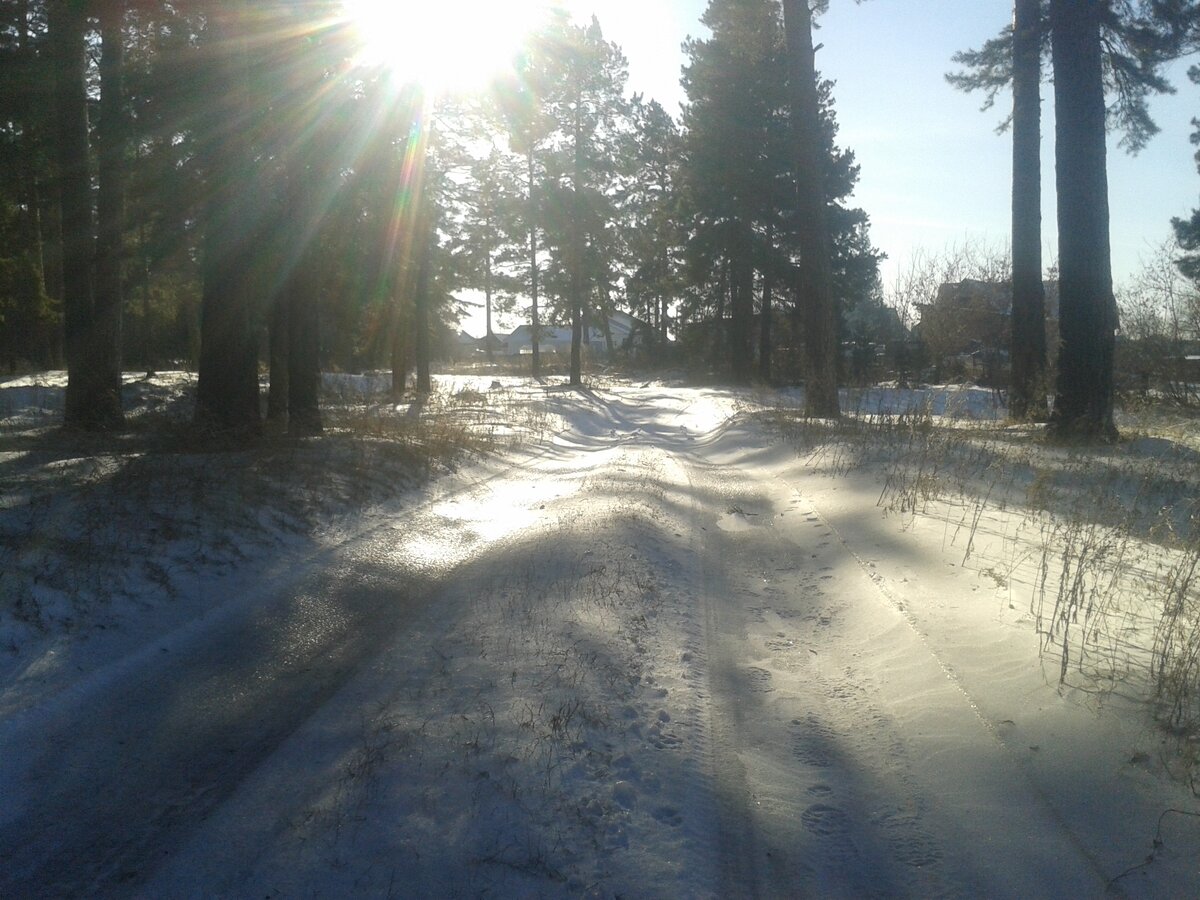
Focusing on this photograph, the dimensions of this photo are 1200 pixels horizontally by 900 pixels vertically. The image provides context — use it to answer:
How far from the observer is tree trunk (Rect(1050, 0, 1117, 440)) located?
14820 millimetres

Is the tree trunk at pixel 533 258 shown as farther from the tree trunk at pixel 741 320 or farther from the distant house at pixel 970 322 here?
the distant house at pixel 970 322

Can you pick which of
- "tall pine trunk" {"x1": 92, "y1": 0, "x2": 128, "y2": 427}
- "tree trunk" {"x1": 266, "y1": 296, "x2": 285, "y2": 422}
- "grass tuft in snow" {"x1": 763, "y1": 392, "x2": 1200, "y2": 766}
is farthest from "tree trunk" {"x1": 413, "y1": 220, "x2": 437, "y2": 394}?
"grass tuft in snow" {"x1": 763, "y1": 392, "x2": 1200, "y2": 766}

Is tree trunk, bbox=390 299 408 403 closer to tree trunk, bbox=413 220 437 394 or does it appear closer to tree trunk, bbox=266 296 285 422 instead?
tree trunk, bbox=413 220 437 394

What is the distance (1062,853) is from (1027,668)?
1.63m

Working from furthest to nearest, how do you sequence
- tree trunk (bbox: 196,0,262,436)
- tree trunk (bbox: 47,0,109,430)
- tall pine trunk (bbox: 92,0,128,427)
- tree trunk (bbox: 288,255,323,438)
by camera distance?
1. tree trunk (bbox: 288,255,323,438)
2. tall pine trunk (bbox: 92,0,128,427)
3. tree trunk (bbox: 47,0,109,430)
4. tree trunk (bbox: 196,0,262,436)

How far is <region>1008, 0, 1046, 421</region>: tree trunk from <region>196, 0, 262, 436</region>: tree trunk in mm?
15394

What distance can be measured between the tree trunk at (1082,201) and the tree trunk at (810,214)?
6.22 m

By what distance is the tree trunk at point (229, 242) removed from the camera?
45.1 feet

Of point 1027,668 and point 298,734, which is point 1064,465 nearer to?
point 1027,668

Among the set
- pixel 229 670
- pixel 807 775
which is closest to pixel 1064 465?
pixel 807 775

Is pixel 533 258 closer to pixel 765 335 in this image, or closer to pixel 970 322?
pixel 765 335

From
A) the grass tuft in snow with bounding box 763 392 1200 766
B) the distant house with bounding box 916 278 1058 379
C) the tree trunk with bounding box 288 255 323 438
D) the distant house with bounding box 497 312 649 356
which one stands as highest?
the distant house with bounding box 497 312 649 356

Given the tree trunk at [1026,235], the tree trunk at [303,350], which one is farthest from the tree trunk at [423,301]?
the tree trunk at [1026,235]

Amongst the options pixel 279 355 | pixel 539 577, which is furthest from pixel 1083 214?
pixel 279 355
